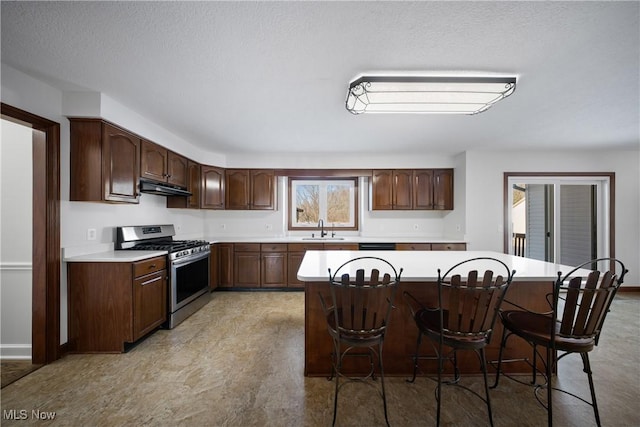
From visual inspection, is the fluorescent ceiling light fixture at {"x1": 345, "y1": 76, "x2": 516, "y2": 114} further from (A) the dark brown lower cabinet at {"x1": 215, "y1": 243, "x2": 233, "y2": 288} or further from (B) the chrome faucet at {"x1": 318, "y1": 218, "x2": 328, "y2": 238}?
(A) the dark brown lower cabinet at {"x1": 215, "y1": 243, "x2": 233, "y2": 288}

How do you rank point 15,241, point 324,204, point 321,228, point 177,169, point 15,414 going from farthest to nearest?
point 324,204, point 321,228, point 177,169, point 15,241, point 15,414

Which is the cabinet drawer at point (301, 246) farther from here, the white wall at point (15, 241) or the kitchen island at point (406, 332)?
the white wall at point (15, 241)

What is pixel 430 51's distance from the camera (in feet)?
5.61

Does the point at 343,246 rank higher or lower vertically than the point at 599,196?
lower

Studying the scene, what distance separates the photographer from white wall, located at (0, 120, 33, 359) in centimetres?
234

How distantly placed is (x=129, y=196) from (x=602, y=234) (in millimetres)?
6925

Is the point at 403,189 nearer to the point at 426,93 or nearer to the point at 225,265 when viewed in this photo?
the point at 426,93

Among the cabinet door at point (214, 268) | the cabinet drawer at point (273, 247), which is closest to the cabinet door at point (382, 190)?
the cabinet drawer at point (273, 247)

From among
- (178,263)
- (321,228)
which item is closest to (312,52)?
(178,263)

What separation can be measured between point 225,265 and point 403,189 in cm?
335

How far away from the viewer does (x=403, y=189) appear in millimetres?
4688

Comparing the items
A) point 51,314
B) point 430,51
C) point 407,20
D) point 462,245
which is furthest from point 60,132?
point 462,245

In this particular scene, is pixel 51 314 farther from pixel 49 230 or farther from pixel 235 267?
pixel 235 267

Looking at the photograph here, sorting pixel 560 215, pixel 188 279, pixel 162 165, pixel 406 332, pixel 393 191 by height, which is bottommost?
pixel 406 332
